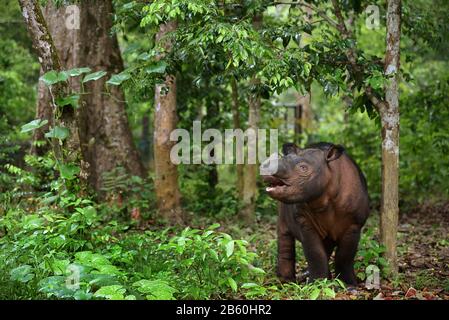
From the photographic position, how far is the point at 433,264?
7480mm

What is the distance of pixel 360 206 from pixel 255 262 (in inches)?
→ 63.7

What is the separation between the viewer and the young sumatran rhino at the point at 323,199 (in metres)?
6.12

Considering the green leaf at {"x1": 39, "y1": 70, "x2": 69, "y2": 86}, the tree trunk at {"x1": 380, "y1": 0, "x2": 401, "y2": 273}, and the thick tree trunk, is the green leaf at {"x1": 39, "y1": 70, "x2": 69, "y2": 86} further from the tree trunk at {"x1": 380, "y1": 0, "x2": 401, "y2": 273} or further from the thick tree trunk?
the thick tree trunk

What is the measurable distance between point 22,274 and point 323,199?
281cm

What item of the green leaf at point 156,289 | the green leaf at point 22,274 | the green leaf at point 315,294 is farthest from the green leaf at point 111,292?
the green leaf at point 315,294

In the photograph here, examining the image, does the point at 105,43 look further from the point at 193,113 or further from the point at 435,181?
the point at 435,181

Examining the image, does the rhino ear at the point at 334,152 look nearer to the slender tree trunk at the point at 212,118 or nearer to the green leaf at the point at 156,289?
the green leaf at the point at 156,289

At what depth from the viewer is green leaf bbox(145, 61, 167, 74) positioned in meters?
6.43

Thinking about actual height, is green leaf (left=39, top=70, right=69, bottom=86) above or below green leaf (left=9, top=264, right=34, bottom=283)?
above

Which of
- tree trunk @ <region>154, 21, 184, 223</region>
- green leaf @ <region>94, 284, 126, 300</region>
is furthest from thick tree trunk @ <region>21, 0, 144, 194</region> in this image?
green leaf @ <region>94, 284, 126, 300</region>

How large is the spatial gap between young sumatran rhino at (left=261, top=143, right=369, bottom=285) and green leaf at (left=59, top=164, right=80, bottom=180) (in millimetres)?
1849

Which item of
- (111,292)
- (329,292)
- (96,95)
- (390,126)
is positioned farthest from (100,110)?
(329,292)

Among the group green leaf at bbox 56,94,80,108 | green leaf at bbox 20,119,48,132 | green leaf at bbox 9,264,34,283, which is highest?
green leaf at bbox 56,94,80,108

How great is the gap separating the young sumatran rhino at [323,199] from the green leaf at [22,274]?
7.23 feet
